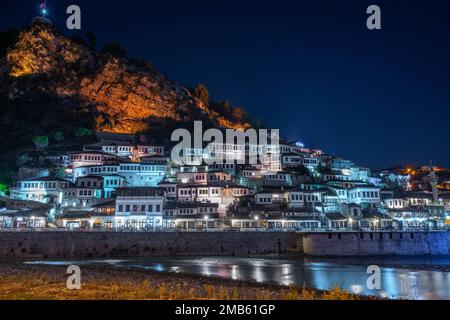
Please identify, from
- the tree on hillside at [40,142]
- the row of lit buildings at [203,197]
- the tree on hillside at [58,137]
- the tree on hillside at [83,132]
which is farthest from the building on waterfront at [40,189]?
the tree on hillside at [83,132]

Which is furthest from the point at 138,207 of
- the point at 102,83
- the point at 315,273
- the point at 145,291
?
the point at 102,83

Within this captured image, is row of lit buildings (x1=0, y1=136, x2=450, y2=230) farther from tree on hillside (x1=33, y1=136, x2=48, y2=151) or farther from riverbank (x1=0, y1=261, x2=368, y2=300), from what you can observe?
riverbank (x1=0, y1=261, x2=368, y2=300)

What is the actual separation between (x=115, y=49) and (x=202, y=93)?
133 ft

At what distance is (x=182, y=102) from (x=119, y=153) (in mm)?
40450

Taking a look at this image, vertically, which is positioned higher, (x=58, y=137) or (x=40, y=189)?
(x=58, y=137)

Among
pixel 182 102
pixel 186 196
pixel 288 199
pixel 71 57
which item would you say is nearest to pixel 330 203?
pixel 288 199

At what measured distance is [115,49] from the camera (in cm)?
14750

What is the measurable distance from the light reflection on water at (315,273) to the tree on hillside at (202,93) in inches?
4019

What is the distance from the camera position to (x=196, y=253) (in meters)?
51.8

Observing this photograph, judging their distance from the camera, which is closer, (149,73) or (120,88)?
(120,88)

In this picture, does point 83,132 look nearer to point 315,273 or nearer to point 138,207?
point 138,207

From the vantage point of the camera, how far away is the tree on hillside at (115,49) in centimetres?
14550

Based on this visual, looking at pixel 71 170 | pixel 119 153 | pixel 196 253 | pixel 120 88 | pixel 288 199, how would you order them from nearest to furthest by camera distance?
pixel 196 253 → pixel 288 199 → pixel 71 170 → pixel 119 153 → pixel 120 88

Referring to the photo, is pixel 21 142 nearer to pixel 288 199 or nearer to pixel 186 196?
pixel 186 196
